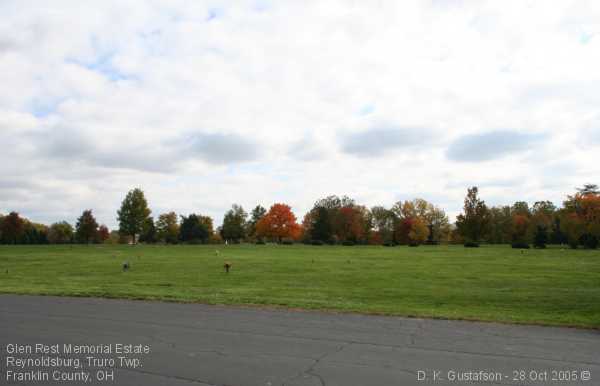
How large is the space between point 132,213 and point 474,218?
67382 mm

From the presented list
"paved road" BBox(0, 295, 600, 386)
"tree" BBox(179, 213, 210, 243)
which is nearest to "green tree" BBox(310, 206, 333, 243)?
"tree" BBox(179, 213, 210, 243)

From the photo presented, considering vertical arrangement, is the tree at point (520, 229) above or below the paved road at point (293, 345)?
above

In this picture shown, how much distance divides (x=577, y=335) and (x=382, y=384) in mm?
6758

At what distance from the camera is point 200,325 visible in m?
12.1

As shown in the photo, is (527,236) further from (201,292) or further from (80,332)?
(80,332)

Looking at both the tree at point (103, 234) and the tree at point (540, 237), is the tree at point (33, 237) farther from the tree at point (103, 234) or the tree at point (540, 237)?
the tree at point (540, 237)

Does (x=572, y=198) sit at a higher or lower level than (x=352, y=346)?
higher

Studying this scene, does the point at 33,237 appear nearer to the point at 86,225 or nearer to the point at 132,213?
the point at 86,225

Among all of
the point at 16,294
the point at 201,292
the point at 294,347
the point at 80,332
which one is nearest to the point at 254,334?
the point at 294,347

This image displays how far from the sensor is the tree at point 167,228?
121812mm

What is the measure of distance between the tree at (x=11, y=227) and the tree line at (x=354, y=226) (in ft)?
0.62

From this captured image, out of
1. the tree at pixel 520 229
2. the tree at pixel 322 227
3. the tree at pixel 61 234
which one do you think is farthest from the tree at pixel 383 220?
the tree at pixel 61 234

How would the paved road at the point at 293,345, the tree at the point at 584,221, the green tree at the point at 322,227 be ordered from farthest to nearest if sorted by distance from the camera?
the green tree at the point at 322,227 < the tree at the point at 584,221 < the paved road at the point at 293,345

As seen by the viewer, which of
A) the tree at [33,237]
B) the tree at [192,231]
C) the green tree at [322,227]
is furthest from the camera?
the tree at [192,231]
